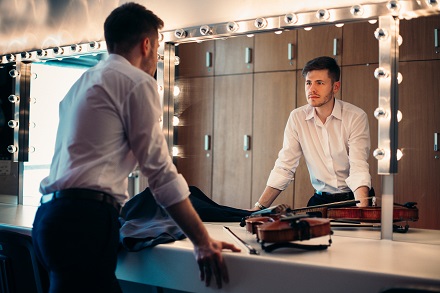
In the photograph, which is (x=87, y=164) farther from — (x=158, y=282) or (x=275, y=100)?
(x=275, y=100)

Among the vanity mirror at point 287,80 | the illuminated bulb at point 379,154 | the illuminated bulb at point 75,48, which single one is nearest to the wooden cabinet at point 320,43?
the vanity mirror at point 287,80

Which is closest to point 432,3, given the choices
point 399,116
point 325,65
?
point 399,116

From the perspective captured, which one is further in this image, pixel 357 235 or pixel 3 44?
pixel 3 44

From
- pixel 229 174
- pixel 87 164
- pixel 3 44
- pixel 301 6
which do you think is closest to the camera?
pixel 87 164

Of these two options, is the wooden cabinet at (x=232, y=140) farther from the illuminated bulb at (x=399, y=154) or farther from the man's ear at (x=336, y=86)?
the illuminated bulb at (x=399, y=154)

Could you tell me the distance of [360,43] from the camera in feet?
9.14

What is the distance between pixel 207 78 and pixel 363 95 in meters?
1.17

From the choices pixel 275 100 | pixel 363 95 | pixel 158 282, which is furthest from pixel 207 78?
pixel 158 282

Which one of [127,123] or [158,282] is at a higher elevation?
[127,123]

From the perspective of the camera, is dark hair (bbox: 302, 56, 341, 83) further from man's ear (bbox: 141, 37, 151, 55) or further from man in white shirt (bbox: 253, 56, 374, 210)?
Answer: man's ear (bbox: 141, 37, 151, 55)

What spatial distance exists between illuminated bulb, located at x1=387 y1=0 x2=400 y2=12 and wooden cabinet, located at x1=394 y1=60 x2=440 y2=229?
235mm

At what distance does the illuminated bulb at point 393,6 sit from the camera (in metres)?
2.36

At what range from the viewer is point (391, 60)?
7.82ft

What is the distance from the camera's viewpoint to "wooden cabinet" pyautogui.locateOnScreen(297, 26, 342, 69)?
110 inches
